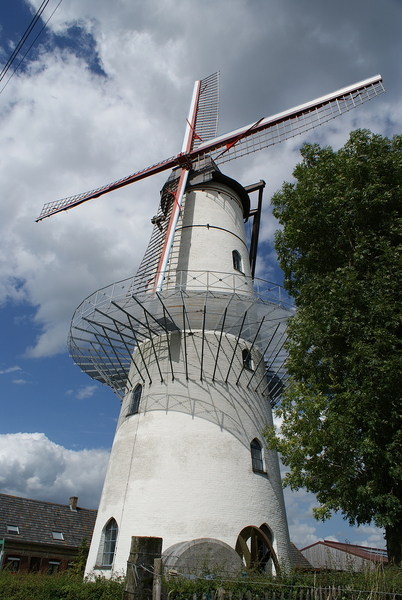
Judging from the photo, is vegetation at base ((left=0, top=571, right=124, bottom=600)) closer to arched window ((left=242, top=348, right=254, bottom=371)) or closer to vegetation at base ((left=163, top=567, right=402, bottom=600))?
vegetation at base ((left=163, top=567, right=402, bottom=600))

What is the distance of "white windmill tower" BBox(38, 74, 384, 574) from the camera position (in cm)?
1159

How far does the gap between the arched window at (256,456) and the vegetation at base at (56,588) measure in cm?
494

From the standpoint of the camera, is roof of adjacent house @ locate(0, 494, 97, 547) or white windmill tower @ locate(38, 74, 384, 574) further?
roof of adjacent house @ locate(0, 494, 97, 547)

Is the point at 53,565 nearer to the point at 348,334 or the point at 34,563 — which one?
the point at 34,563

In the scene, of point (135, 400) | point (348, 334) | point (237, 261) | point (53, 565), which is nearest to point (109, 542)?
point (135, 400)

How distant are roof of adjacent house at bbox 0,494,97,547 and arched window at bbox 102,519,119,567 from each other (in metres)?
12.6

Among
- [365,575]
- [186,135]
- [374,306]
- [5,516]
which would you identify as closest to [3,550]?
[5,516]

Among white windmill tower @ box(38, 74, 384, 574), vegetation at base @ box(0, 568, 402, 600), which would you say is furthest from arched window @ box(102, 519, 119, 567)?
vegetation at base @ box(0, 568, 402, 600)

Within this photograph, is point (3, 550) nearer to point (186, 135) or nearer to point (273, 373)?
point (273, 373)

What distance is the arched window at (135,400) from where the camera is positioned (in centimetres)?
1396

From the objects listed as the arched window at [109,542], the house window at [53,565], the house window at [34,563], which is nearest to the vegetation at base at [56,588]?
the arched window at [109,542]

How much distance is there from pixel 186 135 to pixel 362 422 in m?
18.6

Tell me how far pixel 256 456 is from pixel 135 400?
172 inches

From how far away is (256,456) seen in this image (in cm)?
1334
